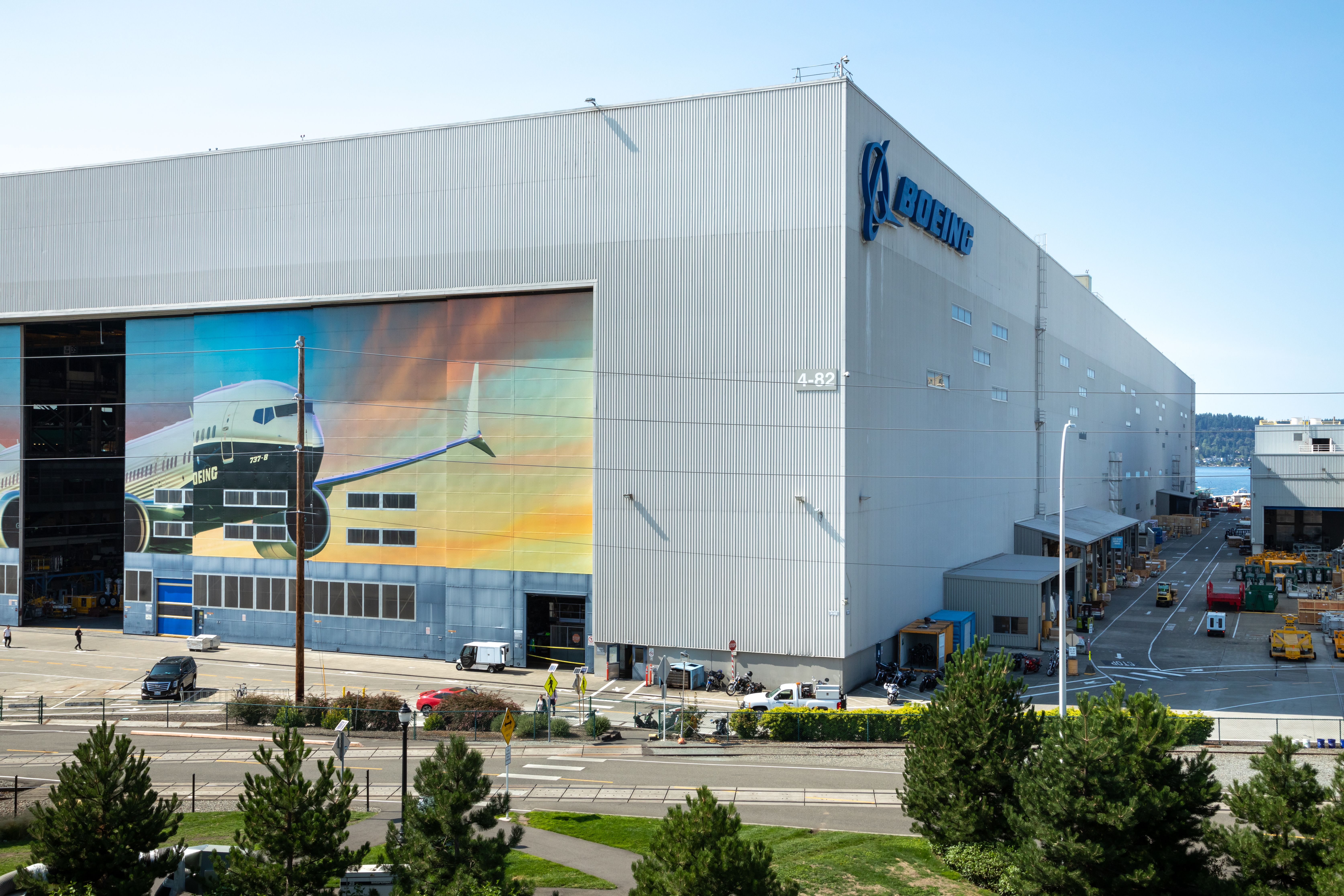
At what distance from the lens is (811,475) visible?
4425 centimetres

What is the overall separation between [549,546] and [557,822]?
78.9 feet

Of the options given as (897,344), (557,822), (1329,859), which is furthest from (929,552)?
(1329,859)

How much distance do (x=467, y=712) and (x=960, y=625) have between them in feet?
90.0

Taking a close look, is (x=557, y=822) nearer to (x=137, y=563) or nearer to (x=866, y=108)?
(x=866, y=108)

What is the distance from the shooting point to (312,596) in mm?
54719

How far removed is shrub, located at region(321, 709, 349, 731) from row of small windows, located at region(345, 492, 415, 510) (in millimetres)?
16416

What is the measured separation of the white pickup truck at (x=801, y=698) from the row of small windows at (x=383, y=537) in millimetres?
21423

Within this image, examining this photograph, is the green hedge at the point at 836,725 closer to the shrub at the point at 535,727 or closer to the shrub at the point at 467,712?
the shrub at the point at 535,727

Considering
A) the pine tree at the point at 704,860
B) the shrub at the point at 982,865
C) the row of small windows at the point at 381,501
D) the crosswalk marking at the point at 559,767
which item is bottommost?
the crosswalk marking at the point at 559,767

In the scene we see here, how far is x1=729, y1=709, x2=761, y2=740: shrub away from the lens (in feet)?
122

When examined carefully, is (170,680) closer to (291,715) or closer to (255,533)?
(291,715)

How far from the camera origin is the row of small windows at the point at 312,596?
53125mm

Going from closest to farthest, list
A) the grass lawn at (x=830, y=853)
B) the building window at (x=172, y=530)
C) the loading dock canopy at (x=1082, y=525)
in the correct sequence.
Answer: the grass lawn at (x=830, y=853), the building window at (x=172, y=530), the loading dock canopy at (x=1082, y=525)

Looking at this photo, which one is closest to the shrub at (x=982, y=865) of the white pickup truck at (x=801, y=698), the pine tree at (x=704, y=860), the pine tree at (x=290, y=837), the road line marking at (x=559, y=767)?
the pine tree at (x=704, y=860)
